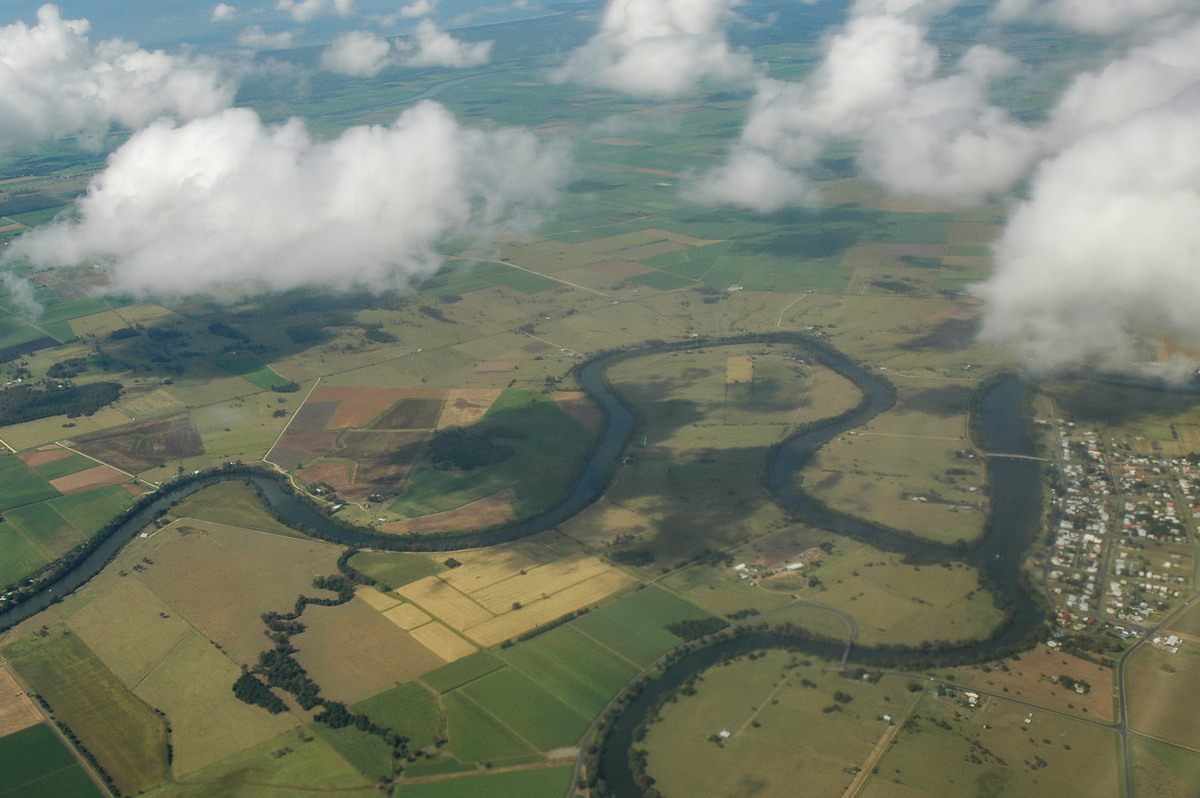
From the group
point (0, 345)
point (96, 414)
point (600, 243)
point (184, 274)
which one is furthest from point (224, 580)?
point (600, 243)

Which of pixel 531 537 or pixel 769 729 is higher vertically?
pixel 531 537

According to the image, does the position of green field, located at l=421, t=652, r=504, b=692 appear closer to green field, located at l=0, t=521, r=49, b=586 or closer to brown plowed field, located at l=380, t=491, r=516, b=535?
brown plowed field, located at l=380, t=491, r=516, b=535

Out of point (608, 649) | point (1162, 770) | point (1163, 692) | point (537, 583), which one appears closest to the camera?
point (1162, 770)

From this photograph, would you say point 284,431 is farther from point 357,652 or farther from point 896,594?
point 896,594

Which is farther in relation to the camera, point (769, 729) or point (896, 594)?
point (896, 594)

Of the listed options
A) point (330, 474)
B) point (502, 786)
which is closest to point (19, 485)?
point (330, 474)

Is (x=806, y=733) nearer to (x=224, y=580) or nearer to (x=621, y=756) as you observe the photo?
(x=621, y=756)

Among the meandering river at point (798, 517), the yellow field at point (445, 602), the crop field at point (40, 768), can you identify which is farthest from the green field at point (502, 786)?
the crop field at point (40, 768)

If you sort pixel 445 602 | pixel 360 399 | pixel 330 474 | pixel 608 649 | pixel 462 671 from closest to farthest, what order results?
1. pixel 462 671
2. pixel 608 649
3. pixel 445 602
4. pixel 330 474
5. pixel 360 399
